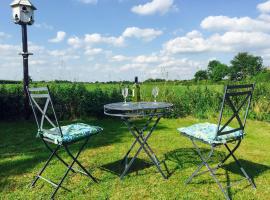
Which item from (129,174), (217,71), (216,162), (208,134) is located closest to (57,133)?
(129,174)

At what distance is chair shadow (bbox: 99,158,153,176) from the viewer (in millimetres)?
3854

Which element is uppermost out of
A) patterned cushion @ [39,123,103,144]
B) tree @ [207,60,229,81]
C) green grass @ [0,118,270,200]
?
tree @ [207,60,229,81]

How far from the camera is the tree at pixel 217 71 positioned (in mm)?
13997

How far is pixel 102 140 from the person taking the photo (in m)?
5.54

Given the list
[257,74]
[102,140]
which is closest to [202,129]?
[102,140]

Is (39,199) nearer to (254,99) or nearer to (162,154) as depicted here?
(162,154)

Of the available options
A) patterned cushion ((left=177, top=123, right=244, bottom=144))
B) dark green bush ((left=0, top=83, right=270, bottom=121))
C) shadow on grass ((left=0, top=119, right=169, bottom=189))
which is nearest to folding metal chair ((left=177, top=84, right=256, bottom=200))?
patterned cushion ((left=177, top=123, right=244, bottom=144))

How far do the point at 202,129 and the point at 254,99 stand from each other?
5.88m

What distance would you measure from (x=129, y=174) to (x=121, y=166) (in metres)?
0.35

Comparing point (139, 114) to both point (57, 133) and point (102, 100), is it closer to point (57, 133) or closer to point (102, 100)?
point (57, 133)

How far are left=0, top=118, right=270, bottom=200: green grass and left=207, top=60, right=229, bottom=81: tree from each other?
7.52 m

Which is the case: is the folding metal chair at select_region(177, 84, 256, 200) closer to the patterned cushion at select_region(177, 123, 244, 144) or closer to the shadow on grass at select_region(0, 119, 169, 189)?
the patterned cushion at select_region(177, 123, 244, 144)

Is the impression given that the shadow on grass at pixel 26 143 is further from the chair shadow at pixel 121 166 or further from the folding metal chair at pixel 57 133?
the chair shadow at pixel 121 166

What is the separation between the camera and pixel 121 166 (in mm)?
4059
